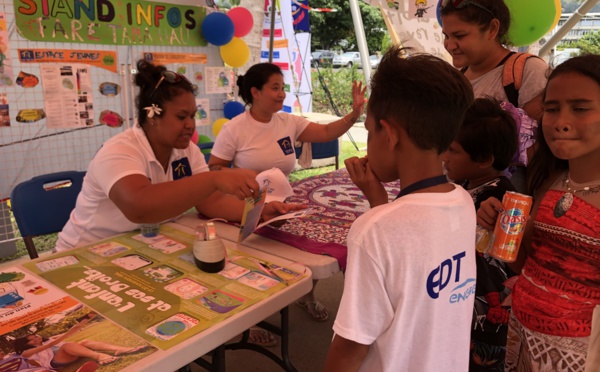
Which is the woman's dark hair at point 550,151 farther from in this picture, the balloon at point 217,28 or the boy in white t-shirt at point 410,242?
the balloon at point 217,28

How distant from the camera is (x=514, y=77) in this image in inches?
65.9

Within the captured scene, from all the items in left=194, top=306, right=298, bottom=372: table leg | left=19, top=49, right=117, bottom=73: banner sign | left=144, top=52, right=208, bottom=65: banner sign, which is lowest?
left=194, top=306, right=298, bottom=372: table leg

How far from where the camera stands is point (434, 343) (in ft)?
2.96

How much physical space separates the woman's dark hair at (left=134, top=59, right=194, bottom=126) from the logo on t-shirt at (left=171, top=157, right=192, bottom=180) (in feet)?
0.69

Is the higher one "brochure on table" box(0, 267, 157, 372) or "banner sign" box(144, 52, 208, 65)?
"banner sign" box(144, 52, 208, 65)

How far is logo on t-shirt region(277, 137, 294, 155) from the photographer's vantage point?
269 centimetres

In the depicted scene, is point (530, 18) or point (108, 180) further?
point (530, 18)

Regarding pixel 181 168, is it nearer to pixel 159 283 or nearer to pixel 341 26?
pixel 159 283

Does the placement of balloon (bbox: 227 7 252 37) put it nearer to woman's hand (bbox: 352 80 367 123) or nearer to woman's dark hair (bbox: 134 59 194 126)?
woman's hand (bbox: 352 80 367 123)

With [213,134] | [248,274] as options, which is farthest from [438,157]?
[213,134]

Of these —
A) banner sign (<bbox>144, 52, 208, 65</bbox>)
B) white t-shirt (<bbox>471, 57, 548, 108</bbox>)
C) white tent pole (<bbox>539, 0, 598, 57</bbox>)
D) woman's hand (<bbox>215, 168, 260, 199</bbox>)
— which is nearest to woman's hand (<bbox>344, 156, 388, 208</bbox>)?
woman's hand (<bbox>215, 168, 260, 199</bbox>)

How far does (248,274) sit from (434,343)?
A: 1.86 ft

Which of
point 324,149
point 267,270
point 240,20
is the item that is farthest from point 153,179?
point 240,20

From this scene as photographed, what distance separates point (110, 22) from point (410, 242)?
3075 mm
